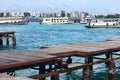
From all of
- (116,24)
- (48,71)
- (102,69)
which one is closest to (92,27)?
(116,24)

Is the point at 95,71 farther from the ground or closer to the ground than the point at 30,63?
closer to the ground

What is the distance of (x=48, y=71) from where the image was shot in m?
22.1

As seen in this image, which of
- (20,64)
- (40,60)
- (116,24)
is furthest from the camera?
(116,24)

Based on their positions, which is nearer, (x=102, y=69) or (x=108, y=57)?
(x=108, y=57)

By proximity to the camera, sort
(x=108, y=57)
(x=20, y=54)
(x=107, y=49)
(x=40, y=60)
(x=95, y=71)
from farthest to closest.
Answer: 1. (x=95, y=71)
2. (x=108, y=57)
3. (x=107, y=49)
4. (x=20, y=54)
5. (x=40, y=60)

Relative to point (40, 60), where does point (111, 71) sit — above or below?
below

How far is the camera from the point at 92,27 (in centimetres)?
14625

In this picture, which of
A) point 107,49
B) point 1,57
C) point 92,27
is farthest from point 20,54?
point 92,27

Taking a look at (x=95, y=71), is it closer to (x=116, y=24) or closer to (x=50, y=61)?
(x=50, y=61)

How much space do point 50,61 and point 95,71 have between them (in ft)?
44.8

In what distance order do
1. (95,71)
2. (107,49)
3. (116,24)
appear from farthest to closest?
(116,24), (95,71), (107,49)

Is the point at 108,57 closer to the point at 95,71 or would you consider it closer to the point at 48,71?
the point at 95,71

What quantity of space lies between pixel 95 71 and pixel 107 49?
22.6 ft

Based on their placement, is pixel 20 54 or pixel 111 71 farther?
pixel 111 71
